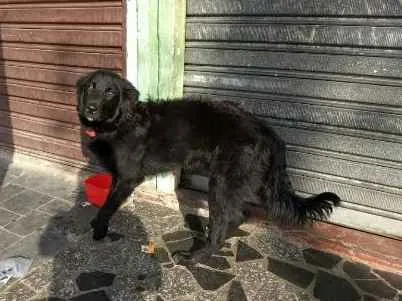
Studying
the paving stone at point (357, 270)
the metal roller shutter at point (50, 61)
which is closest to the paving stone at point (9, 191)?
the metal roller shutter at point (50, 61)

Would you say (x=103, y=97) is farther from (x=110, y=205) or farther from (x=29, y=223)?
(x=29, y=223)

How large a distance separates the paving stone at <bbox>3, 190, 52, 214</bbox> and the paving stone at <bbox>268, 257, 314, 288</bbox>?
105 inches

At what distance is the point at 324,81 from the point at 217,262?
194 centimetres

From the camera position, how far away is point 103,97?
129 inches

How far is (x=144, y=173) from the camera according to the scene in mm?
3680

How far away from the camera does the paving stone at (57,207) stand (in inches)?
163

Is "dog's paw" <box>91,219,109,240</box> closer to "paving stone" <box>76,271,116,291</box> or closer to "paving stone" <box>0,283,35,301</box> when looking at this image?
"paving stone" <box>76,271,116,291</box>

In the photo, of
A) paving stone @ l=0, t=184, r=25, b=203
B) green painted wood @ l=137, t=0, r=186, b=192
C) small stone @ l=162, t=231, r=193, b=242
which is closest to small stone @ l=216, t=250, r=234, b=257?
small stone @ l=162, t=231, r=193, b=242

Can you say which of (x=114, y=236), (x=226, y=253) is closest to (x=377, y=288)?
(x=226, y=253)

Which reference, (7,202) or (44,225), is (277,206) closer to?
(44,225)

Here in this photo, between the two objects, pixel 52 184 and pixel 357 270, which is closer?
pixel 357 270

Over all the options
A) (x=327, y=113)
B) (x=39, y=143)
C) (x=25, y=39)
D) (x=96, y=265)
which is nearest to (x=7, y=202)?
(x=39, y=143)

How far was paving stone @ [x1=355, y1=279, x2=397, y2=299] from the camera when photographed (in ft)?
10.1

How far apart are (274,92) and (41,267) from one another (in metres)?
2.67
